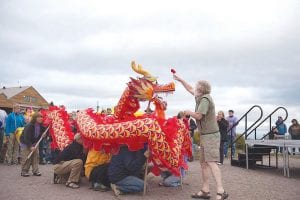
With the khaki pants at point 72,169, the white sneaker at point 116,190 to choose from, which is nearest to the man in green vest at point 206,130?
the white sneaker at point 116,190

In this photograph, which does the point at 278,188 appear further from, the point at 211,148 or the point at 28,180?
the point at 28,180

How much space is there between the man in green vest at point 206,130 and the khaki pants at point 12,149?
290 inches

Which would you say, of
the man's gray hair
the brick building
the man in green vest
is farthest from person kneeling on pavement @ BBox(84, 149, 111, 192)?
the brick building

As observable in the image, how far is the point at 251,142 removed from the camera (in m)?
11.1

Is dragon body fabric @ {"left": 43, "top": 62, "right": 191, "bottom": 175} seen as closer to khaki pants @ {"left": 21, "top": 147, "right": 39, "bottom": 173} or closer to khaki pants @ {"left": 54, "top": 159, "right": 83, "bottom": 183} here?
khaki pants @ {"left": 54, "top": 159, "right": 83, "bottom": 183}

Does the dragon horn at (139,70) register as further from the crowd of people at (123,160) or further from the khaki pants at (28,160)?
the khaki pants at (28,160)

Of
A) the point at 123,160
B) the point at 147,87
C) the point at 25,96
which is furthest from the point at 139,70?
the point at 25,96

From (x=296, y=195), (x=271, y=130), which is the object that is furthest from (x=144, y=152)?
(x=271, y=130)

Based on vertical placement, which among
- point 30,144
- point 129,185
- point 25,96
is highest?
point 25,96

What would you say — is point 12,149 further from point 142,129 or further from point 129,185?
point 142,129

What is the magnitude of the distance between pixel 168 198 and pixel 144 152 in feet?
3.10

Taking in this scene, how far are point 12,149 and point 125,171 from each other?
254 inches

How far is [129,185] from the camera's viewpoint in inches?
273

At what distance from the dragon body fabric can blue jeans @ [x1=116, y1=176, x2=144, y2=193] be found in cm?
49
